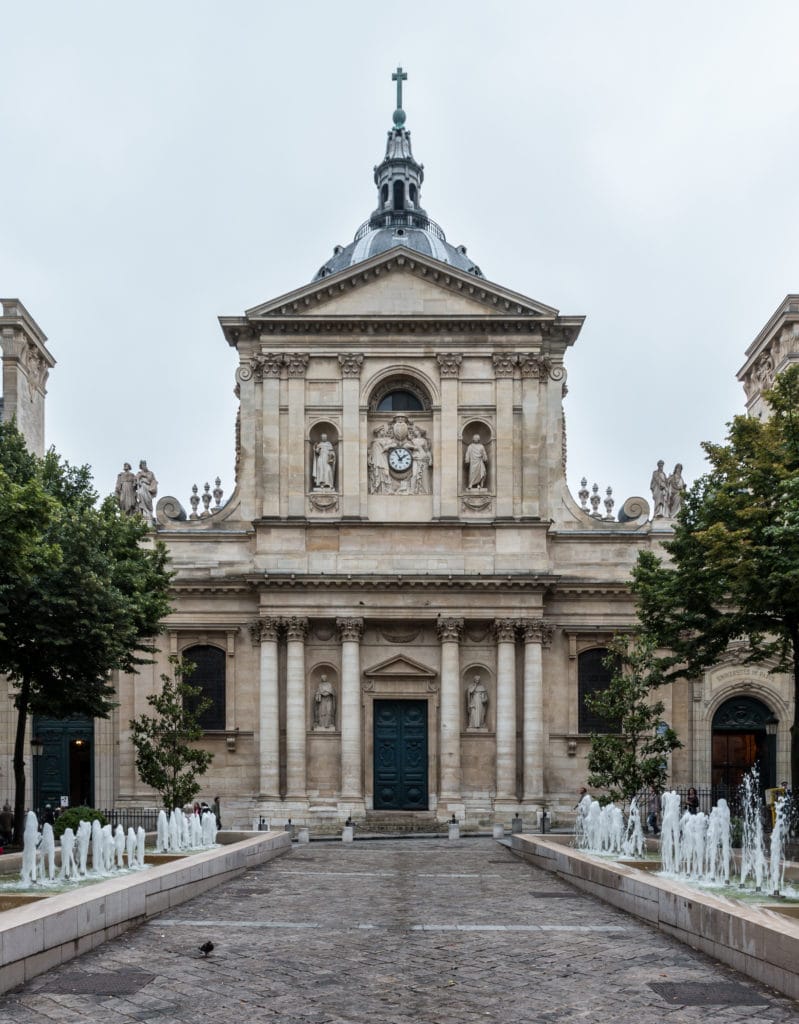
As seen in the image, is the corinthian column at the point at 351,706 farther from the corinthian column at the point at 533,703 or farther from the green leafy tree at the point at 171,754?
the green leafy tree at the point at 171,754

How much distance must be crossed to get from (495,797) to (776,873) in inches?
1057

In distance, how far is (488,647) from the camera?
4453cm

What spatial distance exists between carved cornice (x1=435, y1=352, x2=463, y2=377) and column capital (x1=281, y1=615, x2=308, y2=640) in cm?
1015

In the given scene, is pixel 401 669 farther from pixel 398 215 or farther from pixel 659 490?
pixel 398 215

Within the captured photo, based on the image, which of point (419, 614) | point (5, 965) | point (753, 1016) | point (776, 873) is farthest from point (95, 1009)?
point (419, 614)

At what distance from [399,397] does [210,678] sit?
12.3m

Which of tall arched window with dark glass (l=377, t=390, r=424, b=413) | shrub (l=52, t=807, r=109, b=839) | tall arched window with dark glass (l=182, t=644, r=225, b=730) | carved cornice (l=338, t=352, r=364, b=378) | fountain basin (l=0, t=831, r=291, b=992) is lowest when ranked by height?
shrub (l=52, t=807, r=109, b=839)

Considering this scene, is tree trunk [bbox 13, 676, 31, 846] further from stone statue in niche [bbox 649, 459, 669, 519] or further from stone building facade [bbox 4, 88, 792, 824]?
stone statue in niche [bbox 649, 459, 669, 519]

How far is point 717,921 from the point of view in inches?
530

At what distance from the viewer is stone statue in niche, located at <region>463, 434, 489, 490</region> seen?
4481cm

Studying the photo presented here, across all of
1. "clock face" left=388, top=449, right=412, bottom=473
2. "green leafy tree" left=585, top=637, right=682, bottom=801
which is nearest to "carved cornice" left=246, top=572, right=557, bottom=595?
"clock face" left=388, top=449, right=412, bottom=473

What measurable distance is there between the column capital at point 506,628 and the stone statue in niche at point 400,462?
5.36 m

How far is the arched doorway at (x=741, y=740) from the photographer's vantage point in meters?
45.2

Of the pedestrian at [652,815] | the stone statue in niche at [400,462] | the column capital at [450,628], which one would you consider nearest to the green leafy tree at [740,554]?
the pedestrian at [652,815]
